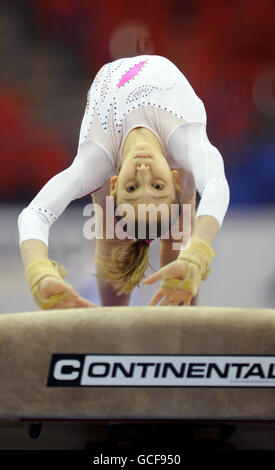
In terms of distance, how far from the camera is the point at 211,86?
294 cm

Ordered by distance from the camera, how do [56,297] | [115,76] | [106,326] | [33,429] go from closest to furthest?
1. [106,326]
2. [33,429]
3. [56,297]
4. [115,76]

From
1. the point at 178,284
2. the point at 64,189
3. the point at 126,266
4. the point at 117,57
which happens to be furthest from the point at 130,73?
the point at 178,284

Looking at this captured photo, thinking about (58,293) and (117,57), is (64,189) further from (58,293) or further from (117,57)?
(117,57)

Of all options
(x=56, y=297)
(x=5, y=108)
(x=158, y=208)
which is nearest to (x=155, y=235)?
(x=158, y=208)

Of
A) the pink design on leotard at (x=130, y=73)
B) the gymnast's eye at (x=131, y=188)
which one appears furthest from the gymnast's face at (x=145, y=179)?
the pink design on leotard at (x=130, y=73)

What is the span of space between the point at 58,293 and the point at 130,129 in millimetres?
928

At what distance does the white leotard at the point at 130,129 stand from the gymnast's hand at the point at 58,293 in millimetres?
299

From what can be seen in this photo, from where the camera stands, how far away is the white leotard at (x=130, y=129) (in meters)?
2.51

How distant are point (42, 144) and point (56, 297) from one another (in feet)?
3.44

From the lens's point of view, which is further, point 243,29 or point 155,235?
point 243,29

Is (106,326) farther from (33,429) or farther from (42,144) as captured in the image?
(42,144)

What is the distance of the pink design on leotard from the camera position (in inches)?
109

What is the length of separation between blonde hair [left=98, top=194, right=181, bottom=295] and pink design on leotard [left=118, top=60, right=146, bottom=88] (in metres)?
0.81

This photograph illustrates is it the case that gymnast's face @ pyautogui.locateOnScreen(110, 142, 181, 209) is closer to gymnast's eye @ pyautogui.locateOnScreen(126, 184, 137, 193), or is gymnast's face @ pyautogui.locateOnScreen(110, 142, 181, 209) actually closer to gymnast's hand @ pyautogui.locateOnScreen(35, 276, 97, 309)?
gymnast's eye @ pyautogui.locateOnScreen(126, 184, 137, 193)
